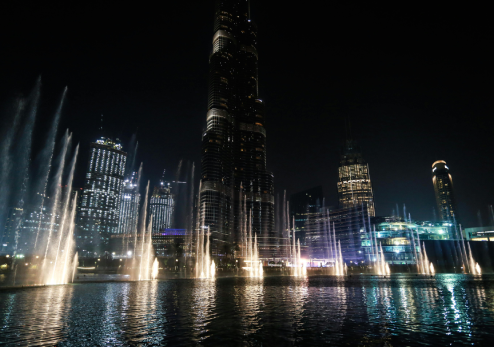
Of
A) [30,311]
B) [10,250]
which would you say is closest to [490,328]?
[30,311]

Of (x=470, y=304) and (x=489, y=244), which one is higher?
(x=489, y=244)

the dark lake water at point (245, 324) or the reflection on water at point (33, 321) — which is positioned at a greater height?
the reflection on water at point (33, 321)

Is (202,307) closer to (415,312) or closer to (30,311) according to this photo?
(30,311)

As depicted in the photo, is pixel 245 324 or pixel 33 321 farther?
pixel 33 321

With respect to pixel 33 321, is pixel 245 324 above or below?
below

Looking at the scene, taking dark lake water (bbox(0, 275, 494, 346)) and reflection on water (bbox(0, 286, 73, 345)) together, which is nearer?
dark lake water (bbox(0, 275, 494, 346))

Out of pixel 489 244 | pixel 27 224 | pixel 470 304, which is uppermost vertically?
pixel 27 224

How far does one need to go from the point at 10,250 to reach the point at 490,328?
232 metres

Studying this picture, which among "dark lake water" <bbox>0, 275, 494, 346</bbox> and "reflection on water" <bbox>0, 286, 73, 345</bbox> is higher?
"reflection on water" <bbox>0, 286, 73, 345</bbox>

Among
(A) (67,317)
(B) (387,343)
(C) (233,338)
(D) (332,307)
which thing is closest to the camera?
(B) (387,343)

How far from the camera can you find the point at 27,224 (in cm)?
19875

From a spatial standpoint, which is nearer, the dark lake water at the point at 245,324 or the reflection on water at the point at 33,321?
the dark lake water at the point at 245,324

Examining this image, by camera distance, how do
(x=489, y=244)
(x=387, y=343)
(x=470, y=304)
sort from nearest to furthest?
(x=387, y=343), (x=470, y=304), (x=489, y=244)

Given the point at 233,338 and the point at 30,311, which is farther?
the point at 30,311
